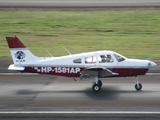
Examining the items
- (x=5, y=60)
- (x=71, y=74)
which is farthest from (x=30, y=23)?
(x=71, y=74)

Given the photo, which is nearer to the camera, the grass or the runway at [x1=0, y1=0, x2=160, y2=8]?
the grass

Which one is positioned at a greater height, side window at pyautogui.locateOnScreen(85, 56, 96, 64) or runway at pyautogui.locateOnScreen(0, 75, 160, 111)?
side window at pyautogui.locateOnScreen(85, 56, 96, 64)

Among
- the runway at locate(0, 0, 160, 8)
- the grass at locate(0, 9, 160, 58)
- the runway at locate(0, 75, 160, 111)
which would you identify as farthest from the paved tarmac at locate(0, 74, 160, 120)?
the runway at locate(0, 0, 160, 8)

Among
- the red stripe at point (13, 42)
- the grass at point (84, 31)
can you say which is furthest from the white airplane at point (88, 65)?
the grass at point (84, 31)

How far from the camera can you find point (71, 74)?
70.7 ft

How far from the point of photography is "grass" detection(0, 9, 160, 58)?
1348 inches

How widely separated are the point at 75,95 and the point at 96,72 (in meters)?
1.49

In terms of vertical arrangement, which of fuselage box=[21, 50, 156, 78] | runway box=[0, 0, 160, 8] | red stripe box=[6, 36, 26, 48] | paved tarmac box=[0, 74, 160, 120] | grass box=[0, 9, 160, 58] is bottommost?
paved tarmac box=[0, 74, 160, 120]

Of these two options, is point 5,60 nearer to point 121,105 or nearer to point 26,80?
point 26,80

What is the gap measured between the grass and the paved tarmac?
8.15m

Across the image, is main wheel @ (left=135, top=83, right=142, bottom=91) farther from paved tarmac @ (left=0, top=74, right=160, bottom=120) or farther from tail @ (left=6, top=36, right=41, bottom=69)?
tail @ (left=6, top=36, right=41, bottom=69)

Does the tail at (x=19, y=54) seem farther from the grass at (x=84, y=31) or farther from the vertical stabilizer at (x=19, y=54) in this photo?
the grass at (x=84, y=31)

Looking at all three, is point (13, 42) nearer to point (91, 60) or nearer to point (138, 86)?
point (91, 60)

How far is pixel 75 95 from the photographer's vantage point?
20.7 meters
